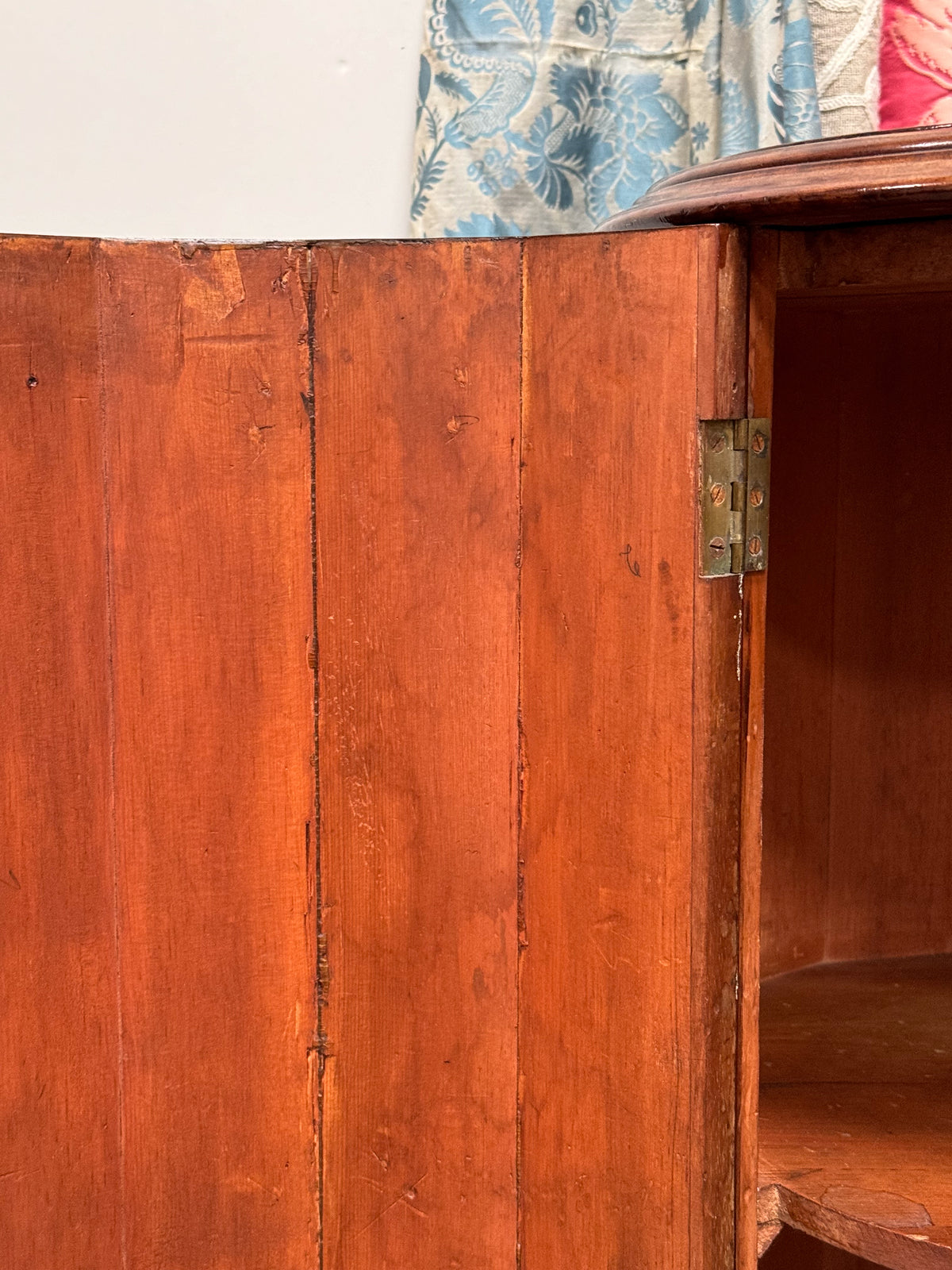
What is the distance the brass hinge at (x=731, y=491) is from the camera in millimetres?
625

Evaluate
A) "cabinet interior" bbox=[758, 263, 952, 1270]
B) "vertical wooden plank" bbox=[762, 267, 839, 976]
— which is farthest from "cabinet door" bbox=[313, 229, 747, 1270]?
"vertical wooden plank" bbox=[762, 267, 839, 976]

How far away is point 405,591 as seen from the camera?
699 mm

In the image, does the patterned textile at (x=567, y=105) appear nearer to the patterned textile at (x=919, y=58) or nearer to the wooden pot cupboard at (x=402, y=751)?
the patterned textile at (x=919, y=58)

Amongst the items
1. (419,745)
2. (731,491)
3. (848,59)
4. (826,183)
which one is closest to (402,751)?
(419,745)

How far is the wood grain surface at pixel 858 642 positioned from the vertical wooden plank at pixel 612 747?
48 centimetres

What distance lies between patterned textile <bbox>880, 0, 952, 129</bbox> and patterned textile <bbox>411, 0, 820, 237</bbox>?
84 mm

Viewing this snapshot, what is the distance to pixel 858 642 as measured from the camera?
1.15 meters

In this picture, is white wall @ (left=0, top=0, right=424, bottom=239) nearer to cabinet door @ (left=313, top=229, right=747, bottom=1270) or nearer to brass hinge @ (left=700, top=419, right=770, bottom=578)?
cabinet door @ (left=313, top=229, right=747, bottom=1270)

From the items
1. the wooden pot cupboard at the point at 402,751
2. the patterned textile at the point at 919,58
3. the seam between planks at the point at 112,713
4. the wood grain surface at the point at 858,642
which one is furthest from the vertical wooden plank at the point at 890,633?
the seam between planks at the point at 112,713

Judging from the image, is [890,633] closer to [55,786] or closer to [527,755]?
[527,755]

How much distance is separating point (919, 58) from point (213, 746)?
890 millimetres

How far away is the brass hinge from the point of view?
2.05 feet

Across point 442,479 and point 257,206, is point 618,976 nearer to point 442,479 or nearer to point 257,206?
point 442,479

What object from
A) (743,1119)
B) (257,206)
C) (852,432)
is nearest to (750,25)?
(852,432)
